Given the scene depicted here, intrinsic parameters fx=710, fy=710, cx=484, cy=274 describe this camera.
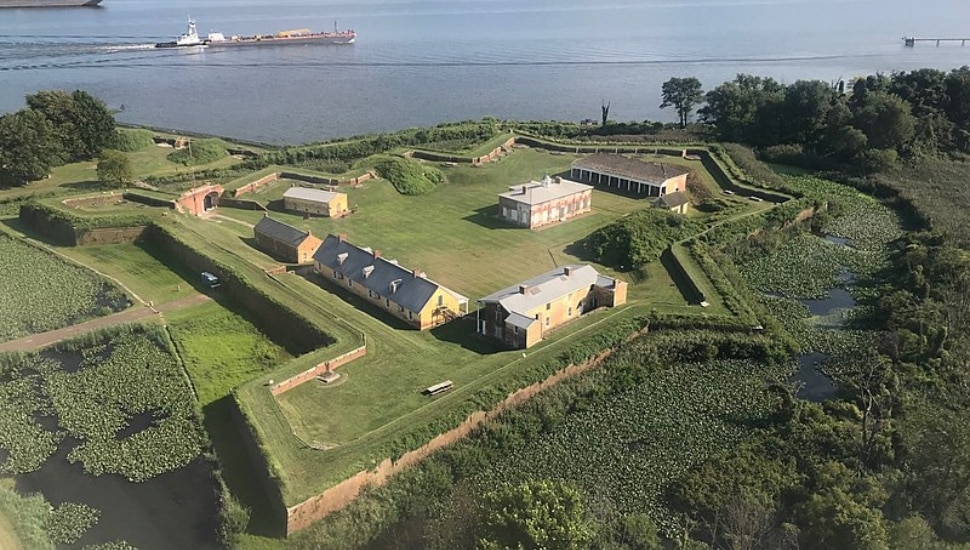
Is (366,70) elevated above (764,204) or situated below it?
above

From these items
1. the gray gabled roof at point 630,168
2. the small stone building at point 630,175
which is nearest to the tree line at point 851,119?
the gray gabled roof at point 630,168

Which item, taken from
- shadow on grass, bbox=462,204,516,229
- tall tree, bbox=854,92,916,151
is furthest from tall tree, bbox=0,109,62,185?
tall tree, bbox=854,92,916,151

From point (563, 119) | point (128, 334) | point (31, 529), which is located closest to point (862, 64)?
point (563, 119)

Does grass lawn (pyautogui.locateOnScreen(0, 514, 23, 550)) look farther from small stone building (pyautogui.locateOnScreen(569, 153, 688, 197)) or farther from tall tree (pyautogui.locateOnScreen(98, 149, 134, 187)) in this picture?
small stone building (pyautogui.locateOnScreen(569, 153, 688, 197))

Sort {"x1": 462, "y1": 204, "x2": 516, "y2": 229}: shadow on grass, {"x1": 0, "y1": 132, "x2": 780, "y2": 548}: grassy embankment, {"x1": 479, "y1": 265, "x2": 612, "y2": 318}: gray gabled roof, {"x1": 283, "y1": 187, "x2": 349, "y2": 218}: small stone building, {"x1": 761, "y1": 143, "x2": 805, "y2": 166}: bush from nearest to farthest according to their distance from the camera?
1. {"x1": 0, "y1": 132, "x2": 780, "y2": 548}: grassy embankment
2. {"x1": 479, "y1": 265, "x2": 612, "y2": 318}: gray gabled roof
3. {"x1": 462, "y1": 204, "x2": 516, "y2": 229}: shadow on grass
4. {"x1": 283, "y1": 187, "x2": 349, "y2": 218}: small stone building
5. {"x1": 761, "y1": 143, "x2": 805, "y2": 166}: bush

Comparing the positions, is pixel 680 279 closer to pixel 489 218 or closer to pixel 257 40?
pixel 489 218

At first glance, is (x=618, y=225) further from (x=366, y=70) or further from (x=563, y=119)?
(x=366, y=70)
